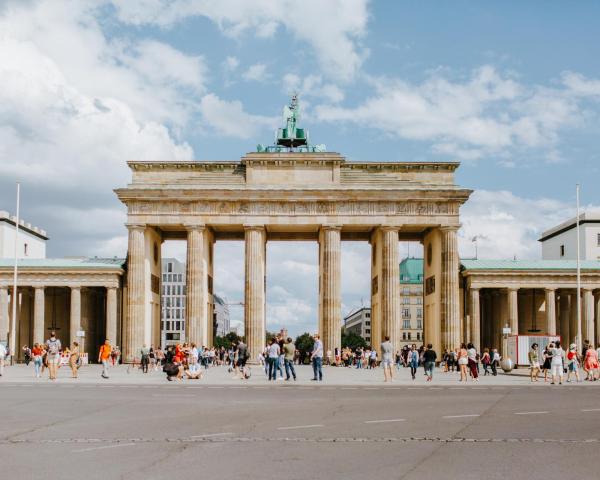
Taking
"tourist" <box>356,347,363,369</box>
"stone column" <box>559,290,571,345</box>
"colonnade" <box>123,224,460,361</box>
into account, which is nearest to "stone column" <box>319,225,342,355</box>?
"colonnade" <box>123,224,460,361</box>

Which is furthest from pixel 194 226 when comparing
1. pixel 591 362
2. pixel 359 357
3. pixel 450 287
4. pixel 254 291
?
pixel 591 362

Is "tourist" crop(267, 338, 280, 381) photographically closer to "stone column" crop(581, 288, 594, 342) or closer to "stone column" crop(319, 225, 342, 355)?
"stone column" crop(319, 225, 342, 355)

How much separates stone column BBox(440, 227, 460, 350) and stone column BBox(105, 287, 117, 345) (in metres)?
27.6

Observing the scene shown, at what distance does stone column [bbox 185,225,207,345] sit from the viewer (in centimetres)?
7125

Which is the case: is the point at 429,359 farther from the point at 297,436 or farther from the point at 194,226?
the point at 194,226

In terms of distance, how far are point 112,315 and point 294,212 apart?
17773 millimetres

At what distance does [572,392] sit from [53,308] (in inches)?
2418

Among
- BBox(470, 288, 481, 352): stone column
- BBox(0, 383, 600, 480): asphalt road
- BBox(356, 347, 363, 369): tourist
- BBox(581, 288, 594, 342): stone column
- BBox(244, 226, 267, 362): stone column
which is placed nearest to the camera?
BBox(0, 383, 600, 480): asphalt road

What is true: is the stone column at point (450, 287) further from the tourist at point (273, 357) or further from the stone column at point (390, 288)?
the tourist at point (273, 357)

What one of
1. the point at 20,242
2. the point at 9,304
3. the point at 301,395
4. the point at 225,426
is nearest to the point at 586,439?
the point at 225,426

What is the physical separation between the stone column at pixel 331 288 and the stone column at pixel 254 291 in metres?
5.17

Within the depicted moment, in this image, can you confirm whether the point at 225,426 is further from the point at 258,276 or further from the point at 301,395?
the point at 258,276

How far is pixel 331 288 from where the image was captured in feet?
234

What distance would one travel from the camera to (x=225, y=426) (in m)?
18.6
